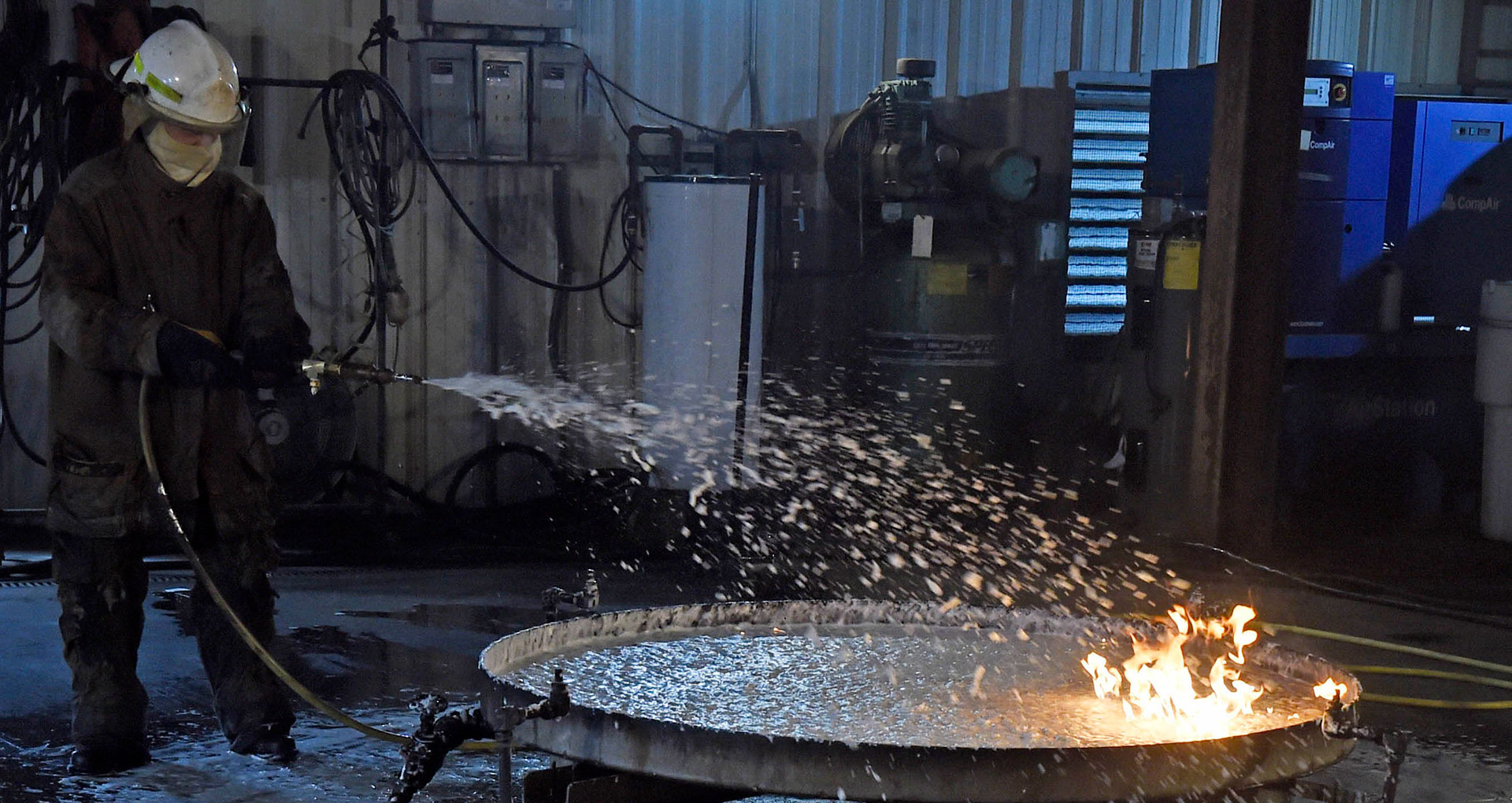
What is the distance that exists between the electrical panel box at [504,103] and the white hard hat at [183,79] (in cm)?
276

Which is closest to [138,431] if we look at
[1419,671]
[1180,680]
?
[1180,680]

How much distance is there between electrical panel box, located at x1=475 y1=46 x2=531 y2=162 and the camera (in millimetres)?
6082

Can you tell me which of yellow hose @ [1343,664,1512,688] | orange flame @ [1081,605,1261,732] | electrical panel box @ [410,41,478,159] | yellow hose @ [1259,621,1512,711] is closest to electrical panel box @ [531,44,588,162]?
electrical panel box @ [410,41,478,159]

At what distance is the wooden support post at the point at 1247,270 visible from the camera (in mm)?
5531

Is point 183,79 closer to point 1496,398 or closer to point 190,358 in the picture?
point 190,358

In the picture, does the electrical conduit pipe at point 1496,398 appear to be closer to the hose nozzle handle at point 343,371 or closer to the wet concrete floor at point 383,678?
the wet concrete floor at point 383,678

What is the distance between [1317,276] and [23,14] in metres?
5.27

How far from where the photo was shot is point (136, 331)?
10.2 ft

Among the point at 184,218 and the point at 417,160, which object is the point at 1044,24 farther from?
the point at 184,218

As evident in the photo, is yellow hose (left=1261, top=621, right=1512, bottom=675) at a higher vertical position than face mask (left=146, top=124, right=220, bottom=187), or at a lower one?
lower

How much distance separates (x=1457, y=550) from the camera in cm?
626

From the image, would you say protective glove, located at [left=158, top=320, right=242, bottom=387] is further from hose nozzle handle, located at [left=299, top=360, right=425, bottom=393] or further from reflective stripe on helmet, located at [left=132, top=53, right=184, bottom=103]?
reflective stripe on helmet, located at [left=132, top=53, right=184, bottom=103]

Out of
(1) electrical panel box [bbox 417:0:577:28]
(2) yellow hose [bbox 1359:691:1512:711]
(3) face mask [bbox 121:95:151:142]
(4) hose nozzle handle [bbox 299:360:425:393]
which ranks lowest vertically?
(2) yellow hose [bbox 1359:691:1512:711]

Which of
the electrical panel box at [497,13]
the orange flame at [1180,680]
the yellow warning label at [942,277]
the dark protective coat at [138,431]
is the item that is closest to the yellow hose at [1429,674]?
the orange flame at [1180,680]
